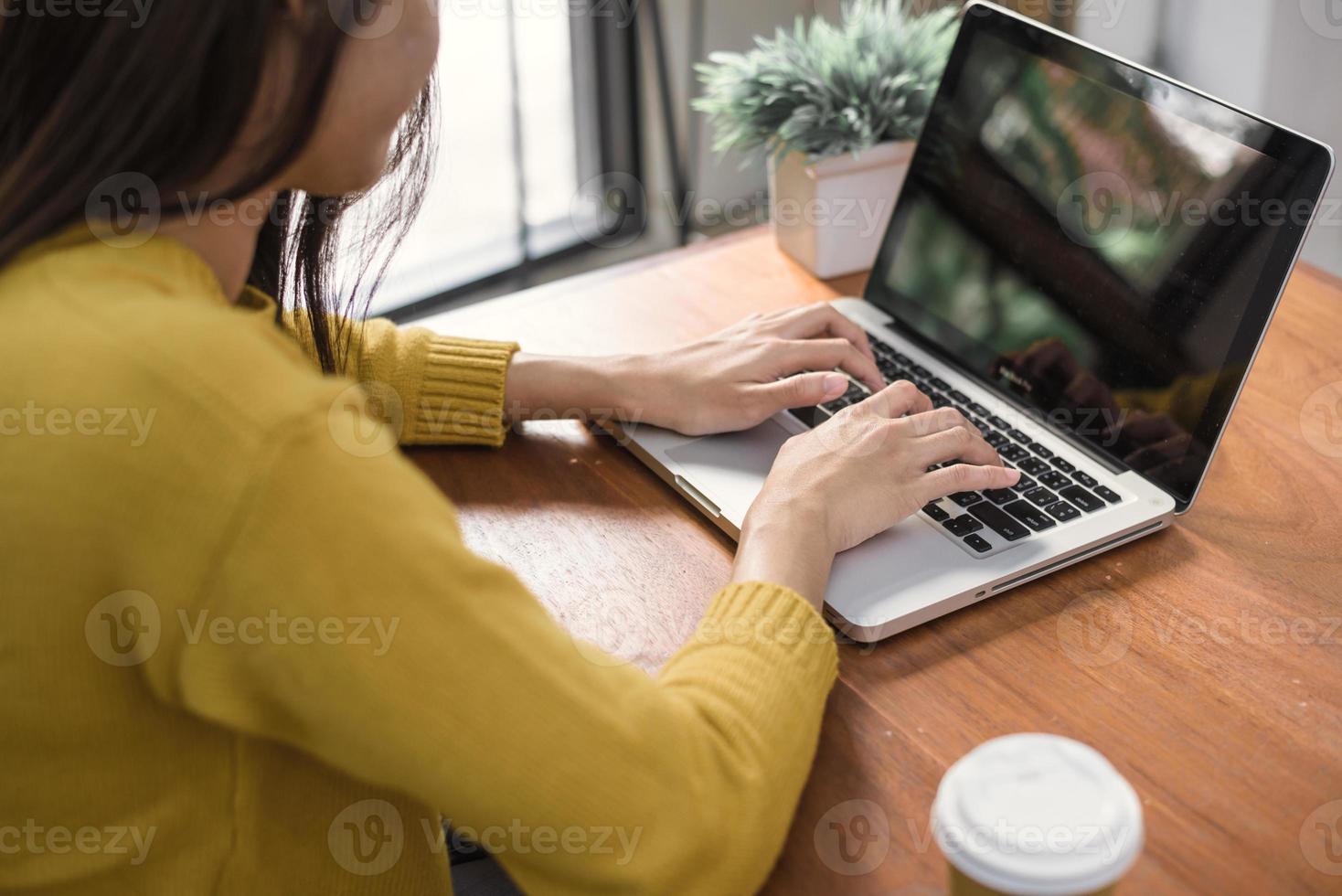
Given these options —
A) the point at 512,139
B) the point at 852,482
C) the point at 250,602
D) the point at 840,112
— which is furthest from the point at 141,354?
the point at 512,139

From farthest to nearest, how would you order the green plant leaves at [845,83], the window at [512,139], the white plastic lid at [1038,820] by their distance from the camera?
the window at [512,139] → the green plant leaves at [845,83] → the white plastic lid at [1038,820]

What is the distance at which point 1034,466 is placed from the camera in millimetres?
920

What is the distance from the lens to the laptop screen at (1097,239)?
862 mm

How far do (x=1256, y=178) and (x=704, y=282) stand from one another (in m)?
0.55

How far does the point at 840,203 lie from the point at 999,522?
48 cm

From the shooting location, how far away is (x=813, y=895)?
0.63m

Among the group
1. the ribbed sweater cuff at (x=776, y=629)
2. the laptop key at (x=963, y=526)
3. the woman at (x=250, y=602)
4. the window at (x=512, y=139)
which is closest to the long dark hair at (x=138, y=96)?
the woman at (x=250, y=602)

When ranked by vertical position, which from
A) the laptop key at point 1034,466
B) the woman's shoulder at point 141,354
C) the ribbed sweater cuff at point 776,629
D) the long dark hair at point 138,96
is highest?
the long dark hair at point 138,96

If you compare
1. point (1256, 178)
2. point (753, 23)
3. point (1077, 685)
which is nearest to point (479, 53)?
point (753, 23)

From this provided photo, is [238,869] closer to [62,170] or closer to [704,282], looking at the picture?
[62,170]

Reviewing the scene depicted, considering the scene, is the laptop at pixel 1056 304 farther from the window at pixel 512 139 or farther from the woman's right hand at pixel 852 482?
the window at pixel 512 139

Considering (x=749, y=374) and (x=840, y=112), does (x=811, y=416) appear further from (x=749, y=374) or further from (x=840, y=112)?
(x=840, y=112)

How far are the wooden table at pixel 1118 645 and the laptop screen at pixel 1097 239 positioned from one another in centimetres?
10

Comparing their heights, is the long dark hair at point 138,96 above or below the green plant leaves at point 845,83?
above
